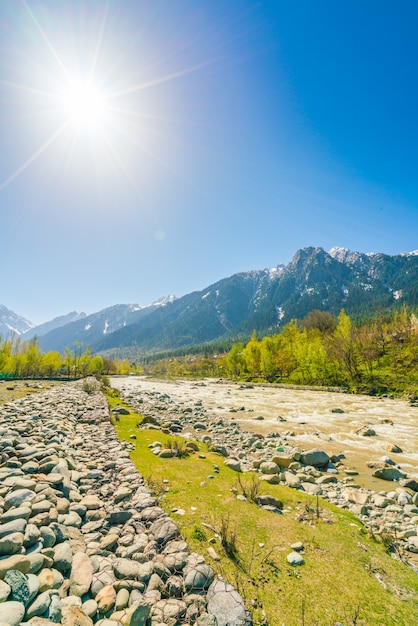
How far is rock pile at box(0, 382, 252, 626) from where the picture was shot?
396 cm

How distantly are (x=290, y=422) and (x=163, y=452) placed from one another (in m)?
16.6

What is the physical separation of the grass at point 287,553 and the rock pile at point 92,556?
24.0 inches

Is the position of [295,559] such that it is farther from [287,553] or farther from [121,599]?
[121,599]

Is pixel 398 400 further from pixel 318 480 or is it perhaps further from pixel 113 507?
pixel 113 507

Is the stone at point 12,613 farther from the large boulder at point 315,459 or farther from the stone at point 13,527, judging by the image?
the large boulder at point 315,459

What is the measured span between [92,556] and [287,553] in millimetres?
3991

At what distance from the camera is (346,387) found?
50125 mm

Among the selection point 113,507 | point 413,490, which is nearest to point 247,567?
point 113,507

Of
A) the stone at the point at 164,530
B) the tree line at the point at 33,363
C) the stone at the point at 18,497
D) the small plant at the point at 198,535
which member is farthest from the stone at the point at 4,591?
the tree line at the point at 33,363

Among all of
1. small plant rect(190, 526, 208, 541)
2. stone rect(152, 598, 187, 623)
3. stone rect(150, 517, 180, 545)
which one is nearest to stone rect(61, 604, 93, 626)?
stone rect(152, 598, 187, 623)

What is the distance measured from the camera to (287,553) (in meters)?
5.82

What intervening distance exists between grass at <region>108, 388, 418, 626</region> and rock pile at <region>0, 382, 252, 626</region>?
61 centimetres

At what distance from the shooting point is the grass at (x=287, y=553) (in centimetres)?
455

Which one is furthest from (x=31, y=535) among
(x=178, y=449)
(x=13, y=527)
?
(x=178, y=449)
